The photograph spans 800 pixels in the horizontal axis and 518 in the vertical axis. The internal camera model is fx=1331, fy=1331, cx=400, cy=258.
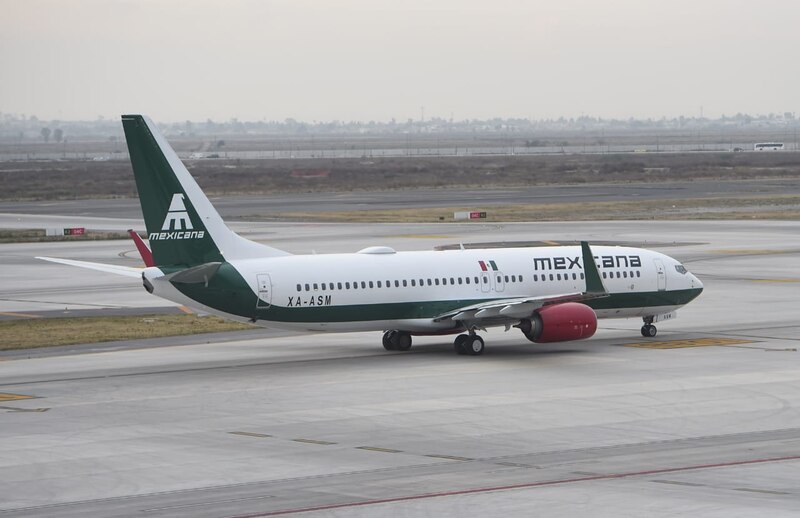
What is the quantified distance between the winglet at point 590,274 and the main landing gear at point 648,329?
6845mm

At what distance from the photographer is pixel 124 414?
1502 inches

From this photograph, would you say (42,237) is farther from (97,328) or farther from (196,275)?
(196,275)

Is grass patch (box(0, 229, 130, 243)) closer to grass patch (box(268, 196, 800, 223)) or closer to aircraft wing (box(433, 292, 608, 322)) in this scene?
grass patch (box(268, 196, 800, 223))

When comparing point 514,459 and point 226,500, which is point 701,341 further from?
point 226,500

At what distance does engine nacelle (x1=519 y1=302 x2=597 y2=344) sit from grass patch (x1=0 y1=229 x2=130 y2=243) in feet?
203

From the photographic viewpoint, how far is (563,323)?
4762cm

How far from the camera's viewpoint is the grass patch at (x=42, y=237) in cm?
10319

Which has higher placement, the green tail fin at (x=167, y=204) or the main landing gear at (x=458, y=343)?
the green tail fin at (x=167, y=204)

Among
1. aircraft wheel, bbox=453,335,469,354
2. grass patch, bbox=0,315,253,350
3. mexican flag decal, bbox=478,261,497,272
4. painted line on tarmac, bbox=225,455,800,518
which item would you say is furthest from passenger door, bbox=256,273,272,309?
painted line on tarmac, bbox=225,455,800,518

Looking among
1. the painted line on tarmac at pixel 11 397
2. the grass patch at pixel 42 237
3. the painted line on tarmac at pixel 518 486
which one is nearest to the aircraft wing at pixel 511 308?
the painted line on tarmac at pixel 11 397

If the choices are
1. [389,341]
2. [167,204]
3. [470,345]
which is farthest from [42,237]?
[470,345]

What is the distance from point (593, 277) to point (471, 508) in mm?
22667

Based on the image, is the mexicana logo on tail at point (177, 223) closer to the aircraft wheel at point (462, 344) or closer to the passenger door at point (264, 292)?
the passenger door at point (264, 292)

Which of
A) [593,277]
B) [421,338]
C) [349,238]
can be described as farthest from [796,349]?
[349,238]
